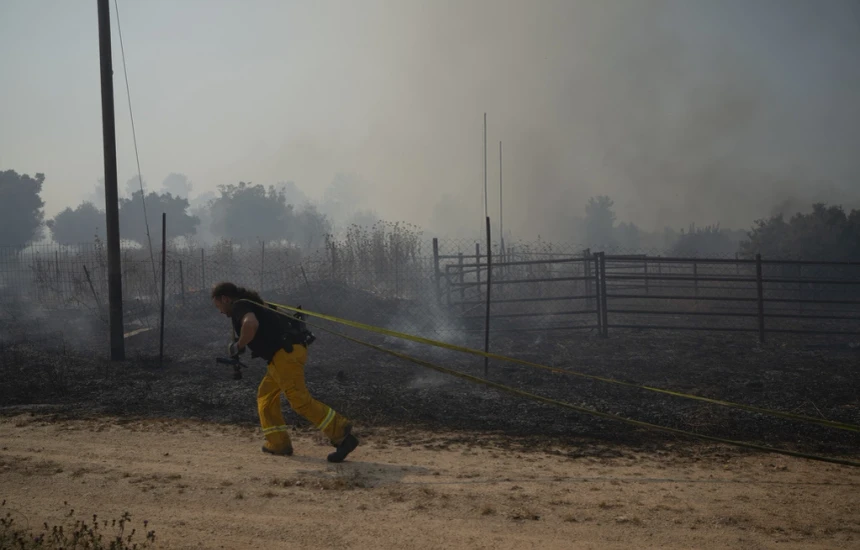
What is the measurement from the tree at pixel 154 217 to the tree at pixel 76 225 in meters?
3.03

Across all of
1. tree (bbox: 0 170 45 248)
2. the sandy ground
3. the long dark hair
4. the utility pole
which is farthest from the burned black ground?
tree (bbox: 0 170 45 248)

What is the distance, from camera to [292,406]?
5.87 m

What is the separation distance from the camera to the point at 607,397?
8516 millimetres

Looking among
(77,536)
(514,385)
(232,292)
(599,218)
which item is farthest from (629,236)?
(77,536)

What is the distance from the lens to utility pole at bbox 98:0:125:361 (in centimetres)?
1093

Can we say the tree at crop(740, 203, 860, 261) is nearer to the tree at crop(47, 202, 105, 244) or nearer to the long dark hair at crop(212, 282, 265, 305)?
the long dark hair at crop(212, 282, 265, 305)

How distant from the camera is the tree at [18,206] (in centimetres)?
4309

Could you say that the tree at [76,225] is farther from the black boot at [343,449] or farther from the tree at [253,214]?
the black boot at [343,449]

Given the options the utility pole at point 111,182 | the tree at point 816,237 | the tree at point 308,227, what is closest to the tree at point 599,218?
the tree at point 308,227

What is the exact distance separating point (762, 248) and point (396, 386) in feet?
76.2

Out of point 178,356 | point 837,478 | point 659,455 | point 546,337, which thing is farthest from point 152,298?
point 837,478

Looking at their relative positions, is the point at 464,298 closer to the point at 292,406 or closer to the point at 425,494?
the point at 292,406

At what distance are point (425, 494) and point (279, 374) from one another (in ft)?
6.13

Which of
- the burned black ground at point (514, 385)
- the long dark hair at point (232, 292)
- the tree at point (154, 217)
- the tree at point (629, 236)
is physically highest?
the tree at point (154, 217)
